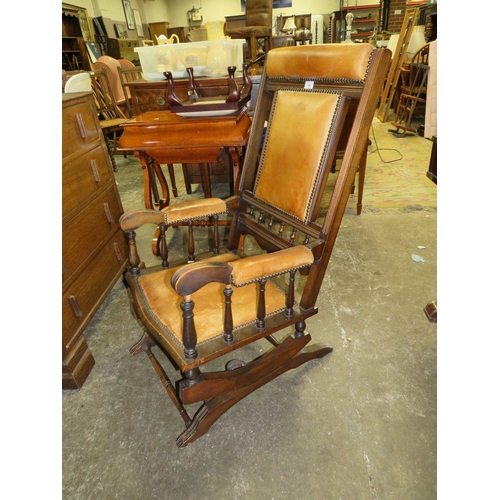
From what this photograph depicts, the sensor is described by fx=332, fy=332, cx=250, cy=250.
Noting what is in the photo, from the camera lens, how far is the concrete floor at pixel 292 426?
1131 millimetres

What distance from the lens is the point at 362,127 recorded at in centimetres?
104

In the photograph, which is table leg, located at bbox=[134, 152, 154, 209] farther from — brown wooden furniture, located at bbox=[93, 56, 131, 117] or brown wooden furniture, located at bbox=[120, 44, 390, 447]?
brown wooden furniture, located at bbox=[93, 56, 131, 117]

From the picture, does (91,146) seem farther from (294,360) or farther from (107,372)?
(294,360)

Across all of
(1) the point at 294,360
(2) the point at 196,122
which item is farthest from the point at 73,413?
(2) the point at 196,122

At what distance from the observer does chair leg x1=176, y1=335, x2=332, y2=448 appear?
1.15 meters

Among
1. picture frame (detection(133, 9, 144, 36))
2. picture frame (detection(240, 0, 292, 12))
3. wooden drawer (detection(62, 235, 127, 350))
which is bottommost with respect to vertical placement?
wooden drawer (detection(62, 235, 127, 350))

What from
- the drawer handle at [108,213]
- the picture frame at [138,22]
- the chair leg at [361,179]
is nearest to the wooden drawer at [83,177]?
the drawer handle at [108,213]

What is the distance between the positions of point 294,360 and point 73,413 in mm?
959

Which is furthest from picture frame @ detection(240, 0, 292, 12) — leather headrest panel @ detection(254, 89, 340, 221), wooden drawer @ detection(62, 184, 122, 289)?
leather headrest panel @ detection(254, 89, 340, 221)

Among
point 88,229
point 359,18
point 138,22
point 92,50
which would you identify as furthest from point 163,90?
point 359,18

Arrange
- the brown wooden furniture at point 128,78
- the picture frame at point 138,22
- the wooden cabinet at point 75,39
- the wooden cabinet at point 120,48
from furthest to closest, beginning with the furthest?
the picture frame at point 138,22
the wooden cabinet at point 120,48
the wooden cabinet at point 75,39
the brown wooden furniture at point 128,78

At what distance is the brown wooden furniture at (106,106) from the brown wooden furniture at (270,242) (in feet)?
10.5

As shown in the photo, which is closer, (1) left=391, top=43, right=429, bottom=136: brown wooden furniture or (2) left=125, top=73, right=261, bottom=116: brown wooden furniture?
(2) left=125, top=73, right=261, bottom=116: brown wooden furniture

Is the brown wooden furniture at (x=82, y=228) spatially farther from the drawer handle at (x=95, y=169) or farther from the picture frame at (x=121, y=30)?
the picture frame at (x=121, y=30)
